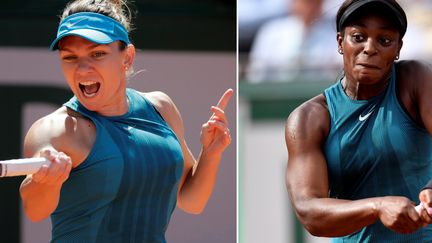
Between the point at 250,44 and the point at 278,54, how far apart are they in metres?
0.22

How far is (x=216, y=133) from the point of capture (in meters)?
3.23

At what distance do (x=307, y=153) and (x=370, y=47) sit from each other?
0.35 metres

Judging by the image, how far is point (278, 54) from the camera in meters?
5.17

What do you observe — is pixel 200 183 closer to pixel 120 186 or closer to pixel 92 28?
pixel 120 186

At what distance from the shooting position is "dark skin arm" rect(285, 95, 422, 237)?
92.6 inches

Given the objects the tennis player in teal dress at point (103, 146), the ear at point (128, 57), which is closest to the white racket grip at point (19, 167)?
the tennis player in teal dress at point (103, 146)

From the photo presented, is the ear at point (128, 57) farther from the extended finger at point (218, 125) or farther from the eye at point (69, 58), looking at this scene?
the extended finger at point (218, 125)

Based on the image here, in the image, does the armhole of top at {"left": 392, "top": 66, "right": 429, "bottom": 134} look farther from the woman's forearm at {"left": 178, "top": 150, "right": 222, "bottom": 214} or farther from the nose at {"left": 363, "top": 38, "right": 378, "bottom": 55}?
the woman's forearm at {"left": 178, "top": 150, "right": 222, "bottom": 214}

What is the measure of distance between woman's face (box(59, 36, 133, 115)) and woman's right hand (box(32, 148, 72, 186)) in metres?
0.37

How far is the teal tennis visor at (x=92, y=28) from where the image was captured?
2.95 m

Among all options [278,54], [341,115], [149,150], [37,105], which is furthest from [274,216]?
[341,115]

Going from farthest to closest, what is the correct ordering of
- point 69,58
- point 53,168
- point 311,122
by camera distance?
point 69,58, point 311,122, point 53,168

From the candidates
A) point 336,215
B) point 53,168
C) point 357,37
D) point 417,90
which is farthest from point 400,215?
point 53,168

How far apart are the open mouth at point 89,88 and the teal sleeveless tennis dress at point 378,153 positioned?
0.77 meters
